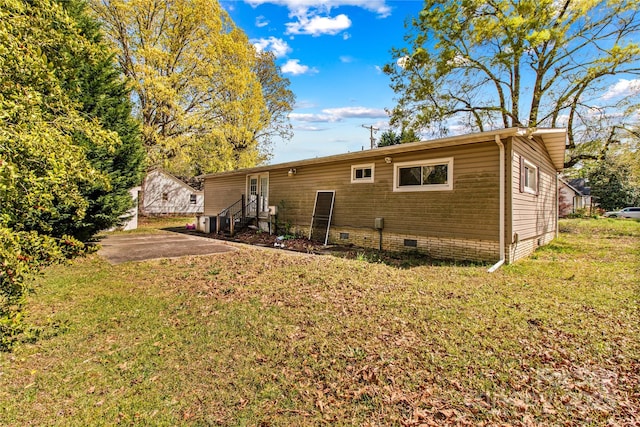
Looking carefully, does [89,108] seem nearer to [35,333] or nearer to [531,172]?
[35,333]

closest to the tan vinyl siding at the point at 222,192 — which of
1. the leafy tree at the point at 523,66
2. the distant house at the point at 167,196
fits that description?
the distant house at the point at 167,196

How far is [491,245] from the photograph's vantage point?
6.84 metres

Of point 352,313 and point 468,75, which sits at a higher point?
point 468,75

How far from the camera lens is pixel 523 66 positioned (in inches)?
559


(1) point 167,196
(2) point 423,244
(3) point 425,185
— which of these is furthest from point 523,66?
(1) point 167,196

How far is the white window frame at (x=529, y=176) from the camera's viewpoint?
25.6ft

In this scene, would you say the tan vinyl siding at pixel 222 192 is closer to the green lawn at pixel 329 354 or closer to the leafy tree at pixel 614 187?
the green lawn at pixel 329 354

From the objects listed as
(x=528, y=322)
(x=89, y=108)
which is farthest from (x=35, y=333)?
(x=89, y=108)

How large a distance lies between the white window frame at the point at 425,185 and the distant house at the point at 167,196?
21.4m

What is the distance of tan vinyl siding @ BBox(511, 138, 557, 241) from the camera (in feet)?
23.1

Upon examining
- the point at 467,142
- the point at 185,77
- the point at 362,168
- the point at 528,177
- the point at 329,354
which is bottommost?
the point at 329,354

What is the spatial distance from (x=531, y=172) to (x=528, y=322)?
22.0ft

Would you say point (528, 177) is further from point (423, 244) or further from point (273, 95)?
point (273, 95)

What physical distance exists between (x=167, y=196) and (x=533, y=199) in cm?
2543
